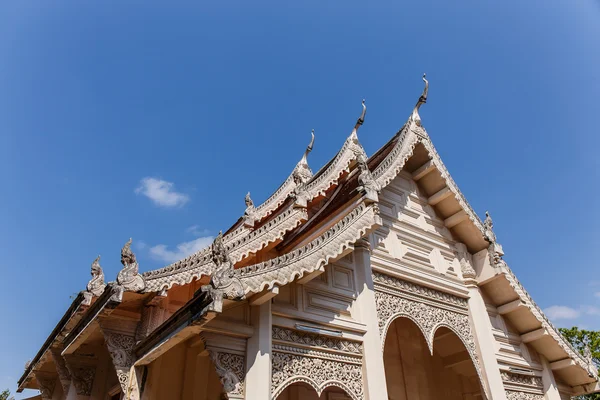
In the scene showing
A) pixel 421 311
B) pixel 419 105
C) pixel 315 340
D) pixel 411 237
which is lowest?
pixel 315 340

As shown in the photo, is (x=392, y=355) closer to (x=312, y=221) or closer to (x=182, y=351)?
(x=312, y=221)

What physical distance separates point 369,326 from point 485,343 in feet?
7.80

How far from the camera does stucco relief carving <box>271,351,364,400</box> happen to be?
4.43m

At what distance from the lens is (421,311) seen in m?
6.42

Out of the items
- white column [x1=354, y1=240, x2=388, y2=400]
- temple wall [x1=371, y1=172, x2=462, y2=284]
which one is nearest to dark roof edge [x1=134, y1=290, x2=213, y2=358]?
white column [x1=354, y1=240, x2=388, y2=400]

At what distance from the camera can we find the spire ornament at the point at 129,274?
4.61 meters

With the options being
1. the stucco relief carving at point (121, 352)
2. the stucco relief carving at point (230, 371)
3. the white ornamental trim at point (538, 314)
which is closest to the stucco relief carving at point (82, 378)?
the stucco relief carving at point (121, 352)

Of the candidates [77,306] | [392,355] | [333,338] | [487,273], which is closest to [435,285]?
[487,273]

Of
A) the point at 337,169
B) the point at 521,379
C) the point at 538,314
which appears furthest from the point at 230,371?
the point at 538,314

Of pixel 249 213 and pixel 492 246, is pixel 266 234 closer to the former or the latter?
→ pixel 249 213

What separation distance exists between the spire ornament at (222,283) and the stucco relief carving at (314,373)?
1.01m

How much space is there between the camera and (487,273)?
7.41m

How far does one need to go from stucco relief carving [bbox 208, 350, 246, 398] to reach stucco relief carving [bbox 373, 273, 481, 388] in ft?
6.63

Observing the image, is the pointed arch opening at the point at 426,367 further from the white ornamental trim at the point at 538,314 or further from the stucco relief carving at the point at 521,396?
the white ornamental trim at the point at 538,314
